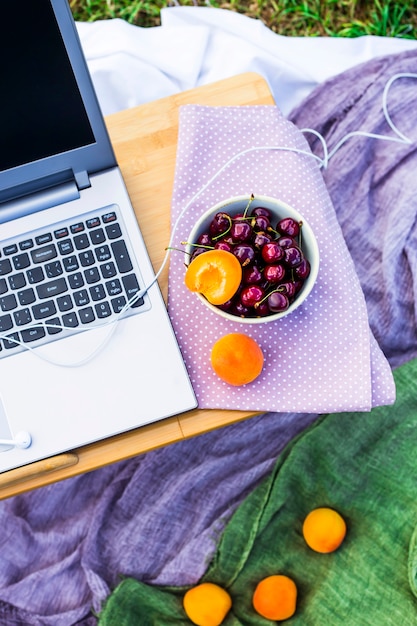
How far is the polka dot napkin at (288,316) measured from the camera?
68cm

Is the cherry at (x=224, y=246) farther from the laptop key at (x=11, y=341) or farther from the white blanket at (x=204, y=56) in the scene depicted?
the white blanket at (x=204, y=56)

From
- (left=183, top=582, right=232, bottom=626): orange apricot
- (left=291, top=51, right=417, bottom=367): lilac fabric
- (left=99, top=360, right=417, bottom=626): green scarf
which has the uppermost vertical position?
(left=291, top=51, right=417, bottom=367): lilac fabric

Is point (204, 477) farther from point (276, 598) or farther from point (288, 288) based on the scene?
point (288, 288)

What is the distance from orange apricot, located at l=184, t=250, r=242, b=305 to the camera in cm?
60

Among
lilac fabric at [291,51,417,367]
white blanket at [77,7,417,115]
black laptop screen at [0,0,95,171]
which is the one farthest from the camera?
white blanket at [77,7,417,115]

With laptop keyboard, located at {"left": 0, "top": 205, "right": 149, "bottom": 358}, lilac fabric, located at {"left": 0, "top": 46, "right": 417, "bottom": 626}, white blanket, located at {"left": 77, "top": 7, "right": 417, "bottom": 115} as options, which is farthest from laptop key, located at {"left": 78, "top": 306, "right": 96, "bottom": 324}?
white blanket, located at {"left": 77, "top": 7, "right": 417, "bottom": 115}

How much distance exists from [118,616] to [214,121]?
2.18 ft

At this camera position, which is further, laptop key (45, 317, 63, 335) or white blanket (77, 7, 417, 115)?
white blanket (77, 7, 417, 115)

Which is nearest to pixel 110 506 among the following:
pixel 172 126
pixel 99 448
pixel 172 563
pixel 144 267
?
pixel 172 563

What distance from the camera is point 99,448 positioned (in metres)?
0.68

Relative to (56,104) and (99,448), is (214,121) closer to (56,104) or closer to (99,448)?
(56,104)

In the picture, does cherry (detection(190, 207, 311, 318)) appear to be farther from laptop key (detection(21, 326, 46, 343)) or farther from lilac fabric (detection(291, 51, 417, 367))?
lilac fabric (detection(291, 51, 417, 367))

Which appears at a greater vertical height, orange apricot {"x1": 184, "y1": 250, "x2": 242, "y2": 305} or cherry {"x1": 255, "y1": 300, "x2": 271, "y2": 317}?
orange apricot {"x1": 184, "y1": 250, "x2": 242, "y2": 305}

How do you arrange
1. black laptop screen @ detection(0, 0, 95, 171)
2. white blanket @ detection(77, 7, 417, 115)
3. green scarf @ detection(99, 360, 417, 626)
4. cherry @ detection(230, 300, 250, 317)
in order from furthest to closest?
white blanket @ detection(77, 7, 417, 115) < green scarf @ detection(99, 360, 417, 626) < cherry @ detection(230, 300, 250, 317) < black laptop screen @ detection(0, 0, 95, 171)
